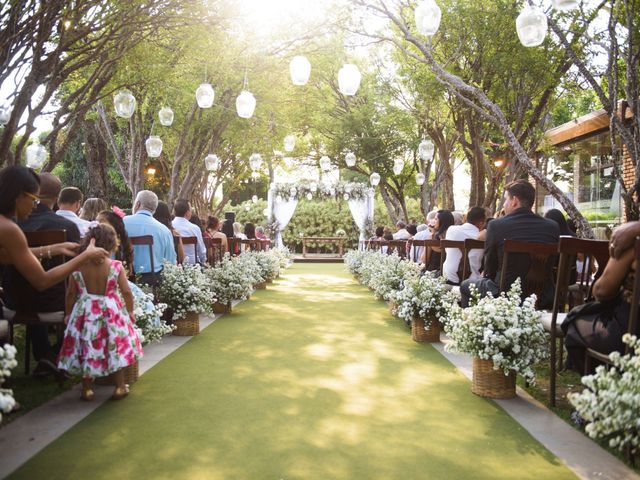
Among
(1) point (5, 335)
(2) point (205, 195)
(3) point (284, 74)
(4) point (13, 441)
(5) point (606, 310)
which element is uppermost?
(3) point (284, 74)

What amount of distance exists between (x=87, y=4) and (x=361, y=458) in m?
5.92

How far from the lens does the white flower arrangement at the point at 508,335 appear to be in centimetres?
447

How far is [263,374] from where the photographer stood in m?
5.49

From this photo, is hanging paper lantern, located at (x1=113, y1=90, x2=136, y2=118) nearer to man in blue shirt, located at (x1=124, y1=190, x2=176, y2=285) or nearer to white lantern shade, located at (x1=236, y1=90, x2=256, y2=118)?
white lantern shade, located at (x1=236, y1=90, x2=256, y2=118)

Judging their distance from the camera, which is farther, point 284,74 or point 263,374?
point 284,74

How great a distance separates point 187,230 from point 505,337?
5.89m

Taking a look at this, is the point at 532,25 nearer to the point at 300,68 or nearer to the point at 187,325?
the point at 300,68

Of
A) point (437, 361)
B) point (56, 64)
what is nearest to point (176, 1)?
point (56, 64)

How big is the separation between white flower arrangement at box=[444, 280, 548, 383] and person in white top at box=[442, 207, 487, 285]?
8.56 feet

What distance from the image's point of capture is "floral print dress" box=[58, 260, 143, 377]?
433 cm

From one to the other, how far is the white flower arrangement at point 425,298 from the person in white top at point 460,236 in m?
0.52

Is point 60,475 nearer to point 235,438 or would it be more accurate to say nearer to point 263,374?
point 235,438

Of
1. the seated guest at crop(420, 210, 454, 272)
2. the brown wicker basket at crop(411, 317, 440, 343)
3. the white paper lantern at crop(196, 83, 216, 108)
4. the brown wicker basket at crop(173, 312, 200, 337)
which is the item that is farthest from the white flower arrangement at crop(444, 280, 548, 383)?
the white paper lantern at crop(196, 83, 216, 108)

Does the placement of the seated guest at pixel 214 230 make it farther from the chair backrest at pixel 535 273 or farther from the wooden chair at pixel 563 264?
the wooden chair at pixel 563 264
